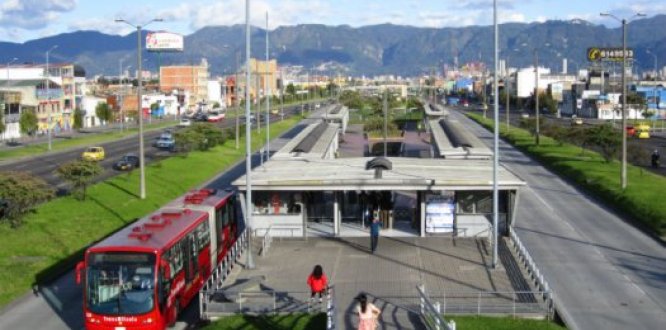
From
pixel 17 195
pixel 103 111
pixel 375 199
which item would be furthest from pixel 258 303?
pixel 103 111

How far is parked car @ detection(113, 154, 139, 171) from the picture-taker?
190 feet

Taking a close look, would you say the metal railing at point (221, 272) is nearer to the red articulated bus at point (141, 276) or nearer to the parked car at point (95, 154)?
the red articulated bus at point (141, 276)

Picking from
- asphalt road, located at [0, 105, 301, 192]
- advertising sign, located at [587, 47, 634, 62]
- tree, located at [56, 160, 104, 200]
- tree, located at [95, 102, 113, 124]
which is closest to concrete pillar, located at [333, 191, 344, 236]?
tree, located at [56, 160, 104, 200]

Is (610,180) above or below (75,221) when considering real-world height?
above

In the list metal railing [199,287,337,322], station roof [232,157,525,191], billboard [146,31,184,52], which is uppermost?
billboard [146,31,184,52]

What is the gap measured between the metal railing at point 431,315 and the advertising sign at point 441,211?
10.0 m

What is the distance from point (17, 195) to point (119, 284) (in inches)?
605

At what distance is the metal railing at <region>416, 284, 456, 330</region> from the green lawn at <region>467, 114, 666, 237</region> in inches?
637

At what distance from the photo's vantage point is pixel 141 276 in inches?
781

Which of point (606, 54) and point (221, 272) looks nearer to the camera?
point (221, 272)

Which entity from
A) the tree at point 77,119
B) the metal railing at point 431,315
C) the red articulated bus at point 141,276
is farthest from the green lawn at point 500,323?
the tree at point 77,119

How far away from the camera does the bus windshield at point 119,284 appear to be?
773 inches

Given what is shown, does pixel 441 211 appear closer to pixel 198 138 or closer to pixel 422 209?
pixel 422 209

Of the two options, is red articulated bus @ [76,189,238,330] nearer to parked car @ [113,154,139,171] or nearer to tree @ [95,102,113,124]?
parked car @ [113,154,139,171]
